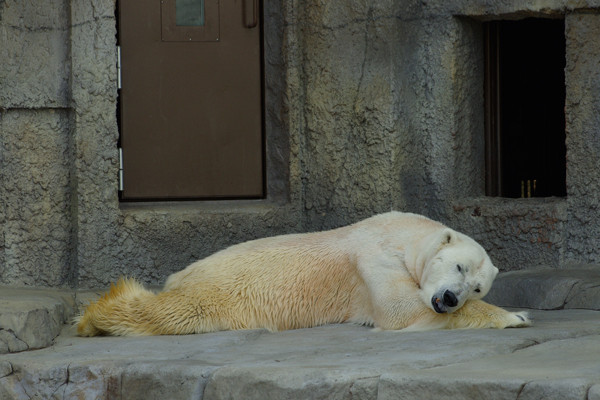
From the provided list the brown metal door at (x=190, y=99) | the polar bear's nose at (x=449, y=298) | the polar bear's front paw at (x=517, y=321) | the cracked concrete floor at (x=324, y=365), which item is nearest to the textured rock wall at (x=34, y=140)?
the brown metal door at (x=190, y=99)

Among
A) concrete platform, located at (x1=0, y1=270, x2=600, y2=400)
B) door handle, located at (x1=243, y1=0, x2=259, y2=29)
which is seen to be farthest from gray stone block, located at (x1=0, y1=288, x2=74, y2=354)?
door handle, located at (x1=243, y1=0, x2=259, y2=29)

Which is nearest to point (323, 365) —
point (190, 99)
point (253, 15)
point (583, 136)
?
point (583, 136)

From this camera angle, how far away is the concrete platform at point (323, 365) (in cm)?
306

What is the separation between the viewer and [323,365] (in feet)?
11.4

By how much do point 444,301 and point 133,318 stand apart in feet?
4.77

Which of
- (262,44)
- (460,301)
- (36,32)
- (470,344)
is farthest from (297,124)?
(470,344)

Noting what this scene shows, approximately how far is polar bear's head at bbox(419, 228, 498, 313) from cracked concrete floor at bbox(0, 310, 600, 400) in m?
0.18

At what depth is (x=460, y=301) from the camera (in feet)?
14.2

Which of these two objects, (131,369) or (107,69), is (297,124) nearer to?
(107,69)

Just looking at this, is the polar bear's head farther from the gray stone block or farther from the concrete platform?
the gray stone block

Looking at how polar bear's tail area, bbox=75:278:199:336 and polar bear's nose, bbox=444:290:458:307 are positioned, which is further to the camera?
polar bear's tail area, bbox=75:278:199:336

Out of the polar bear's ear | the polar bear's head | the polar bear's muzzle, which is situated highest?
the polar bear's ear

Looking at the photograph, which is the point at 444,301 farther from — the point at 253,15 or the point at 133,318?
the point at 253,15

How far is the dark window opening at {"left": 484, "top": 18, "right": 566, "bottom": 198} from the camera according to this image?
7543 mm
